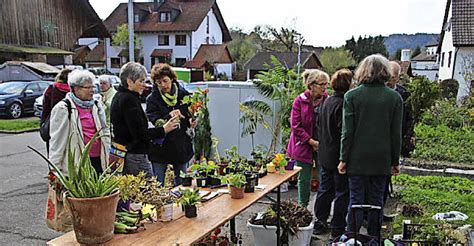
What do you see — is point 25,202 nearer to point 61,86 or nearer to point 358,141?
point 61,86

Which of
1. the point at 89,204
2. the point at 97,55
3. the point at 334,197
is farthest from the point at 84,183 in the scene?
the point at 97,55

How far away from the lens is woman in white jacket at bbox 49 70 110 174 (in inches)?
121

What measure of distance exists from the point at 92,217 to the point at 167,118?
1994 mm

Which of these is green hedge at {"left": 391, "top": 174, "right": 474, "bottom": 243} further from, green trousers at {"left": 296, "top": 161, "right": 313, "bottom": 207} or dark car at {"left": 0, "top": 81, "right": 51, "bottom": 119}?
dark car at {"left": 0, "top": 81, "right": 51, "bottom": 119}

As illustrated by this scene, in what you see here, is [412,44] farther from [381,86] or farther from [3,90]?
[381,86]

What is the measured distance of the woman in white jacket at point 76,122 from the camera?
307cm

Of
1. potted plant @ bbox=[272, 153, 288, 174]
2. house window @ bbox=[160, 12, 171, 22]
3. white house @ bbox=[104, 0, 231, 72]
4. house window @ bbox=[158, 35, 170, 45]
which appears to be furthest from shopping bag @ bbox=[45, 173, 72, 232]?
house window @ bbox=[160, 12, 171, 22]

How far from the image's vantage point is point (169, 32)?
3341 centimetres

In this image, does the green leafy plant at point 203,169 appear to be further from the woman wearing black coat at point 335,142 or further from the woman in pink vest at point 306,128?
the woman in pink vest at point 306,128

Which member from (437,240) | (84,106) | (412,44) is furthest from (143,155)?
(412,44)

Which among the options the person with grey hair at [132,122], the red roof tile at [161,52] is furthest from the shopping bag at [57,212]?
the red roof tile at [161,52]

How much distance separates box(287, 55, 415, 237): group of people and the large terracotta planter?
5.28 feet

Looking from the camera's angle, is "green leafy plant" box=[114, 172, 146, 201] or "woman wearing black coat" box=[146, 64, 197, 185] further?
"woman wearing black coat" box=[146, 64, 197, 185]

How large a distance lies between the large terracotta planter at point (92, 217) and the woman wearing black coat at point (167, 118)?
181 cm
